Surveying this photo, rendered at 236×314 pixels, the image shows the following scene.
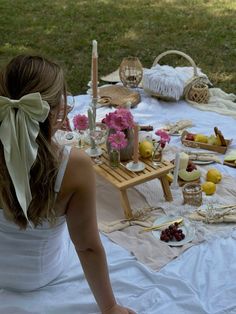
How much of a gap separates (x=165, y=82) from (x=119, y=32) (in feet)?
7.60

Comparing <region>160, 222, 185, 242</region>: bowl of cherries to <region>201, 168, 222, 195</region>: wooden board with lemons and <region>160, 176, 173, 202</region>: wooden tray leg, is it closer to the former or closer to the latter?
<region>160, 176, 173, 202</region>: wooden tray leg

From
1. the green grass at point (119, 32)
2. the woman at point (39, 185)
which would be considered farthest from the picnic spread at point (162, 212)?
the green grass at point (119, 32)

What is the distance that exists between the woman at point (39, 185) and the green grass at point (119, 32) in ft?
8.73

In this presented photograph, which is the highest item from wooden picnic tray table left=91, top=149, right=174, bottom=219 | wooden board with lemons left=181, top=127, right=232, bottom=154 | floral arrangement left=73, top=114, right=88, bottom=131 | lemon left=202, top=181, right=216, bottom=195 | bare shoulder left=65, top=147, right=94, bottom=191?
bare shoulder left=65, top=147, right=94, bottom=191

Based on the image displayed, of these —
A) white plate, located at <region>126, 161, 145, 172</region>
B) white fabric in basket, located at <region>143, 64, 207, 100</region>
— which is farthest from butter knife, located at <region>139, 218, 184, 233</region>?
white fabric in basket, located at <region>143, 64, 207, 100</region>

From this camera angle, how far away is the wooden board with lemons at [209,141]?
3.02m

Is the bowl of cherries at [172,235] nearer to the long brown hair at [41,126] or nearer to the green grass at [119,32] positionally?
the long brown hair at [41,126]

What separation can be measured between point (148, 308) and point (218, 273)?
0.38 meters

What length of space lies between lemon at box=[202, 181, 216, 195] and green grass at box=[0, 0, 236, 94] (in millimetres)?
1829

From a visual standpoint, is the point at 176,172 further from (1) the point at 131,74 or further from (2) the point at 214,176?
(1) the point at 131,74

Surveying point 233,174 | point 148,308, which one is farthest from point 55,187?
point 233,174

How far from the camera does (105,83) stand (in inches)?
168

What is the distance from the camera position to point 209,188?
2607 millimetres

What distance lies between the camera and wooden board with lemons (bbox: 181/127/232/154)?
9.89 ft
